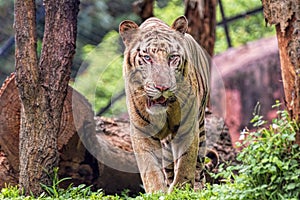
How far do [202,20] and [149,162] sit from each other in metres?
4.19

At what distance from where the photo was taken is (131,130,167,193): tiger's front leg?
5242 millimetres

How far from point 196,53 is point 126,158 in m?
1.45

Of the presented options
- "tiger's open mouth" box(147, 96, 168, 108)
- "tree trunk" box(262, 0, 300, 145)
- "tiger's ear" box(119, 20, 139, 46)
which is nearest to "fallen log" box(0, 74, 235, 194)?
"tiger's ear" box(119, 20, 139, 46)

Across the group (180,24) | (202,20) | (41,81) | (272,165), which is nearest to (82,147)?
(41,81)

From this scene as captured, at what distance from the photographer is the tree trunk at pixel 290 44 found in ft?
12.8

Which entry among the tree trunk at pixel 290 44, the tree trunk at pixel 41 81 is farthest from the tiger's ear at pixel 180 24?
the tree trunk at pixel 290 44

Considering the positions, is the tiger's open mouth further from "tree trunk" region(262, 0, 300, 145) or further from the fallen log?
the fallen log

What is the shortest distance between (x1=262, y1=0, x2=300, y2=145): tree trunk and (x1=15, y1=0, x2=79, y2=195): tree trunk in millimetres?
1961

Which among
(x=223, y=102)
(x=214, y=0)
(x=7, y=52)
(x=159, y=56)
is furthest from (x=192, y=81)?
(x=223, y=102)

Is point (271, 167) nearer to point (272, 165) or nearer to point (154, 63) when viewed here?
point (272, 165)

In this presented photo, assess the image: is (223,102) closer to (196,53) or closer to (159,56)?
(196,53)

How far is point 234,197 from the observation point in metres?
4.02

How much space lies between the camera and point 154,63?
5035 mm

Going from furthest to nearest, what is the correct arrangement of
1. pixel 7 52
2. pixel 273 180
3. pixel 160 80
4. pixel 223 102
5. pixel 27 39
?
pixel 223 102
pixel 7 52
pixel 27 39
pixel 160 80
pixel 273 180
